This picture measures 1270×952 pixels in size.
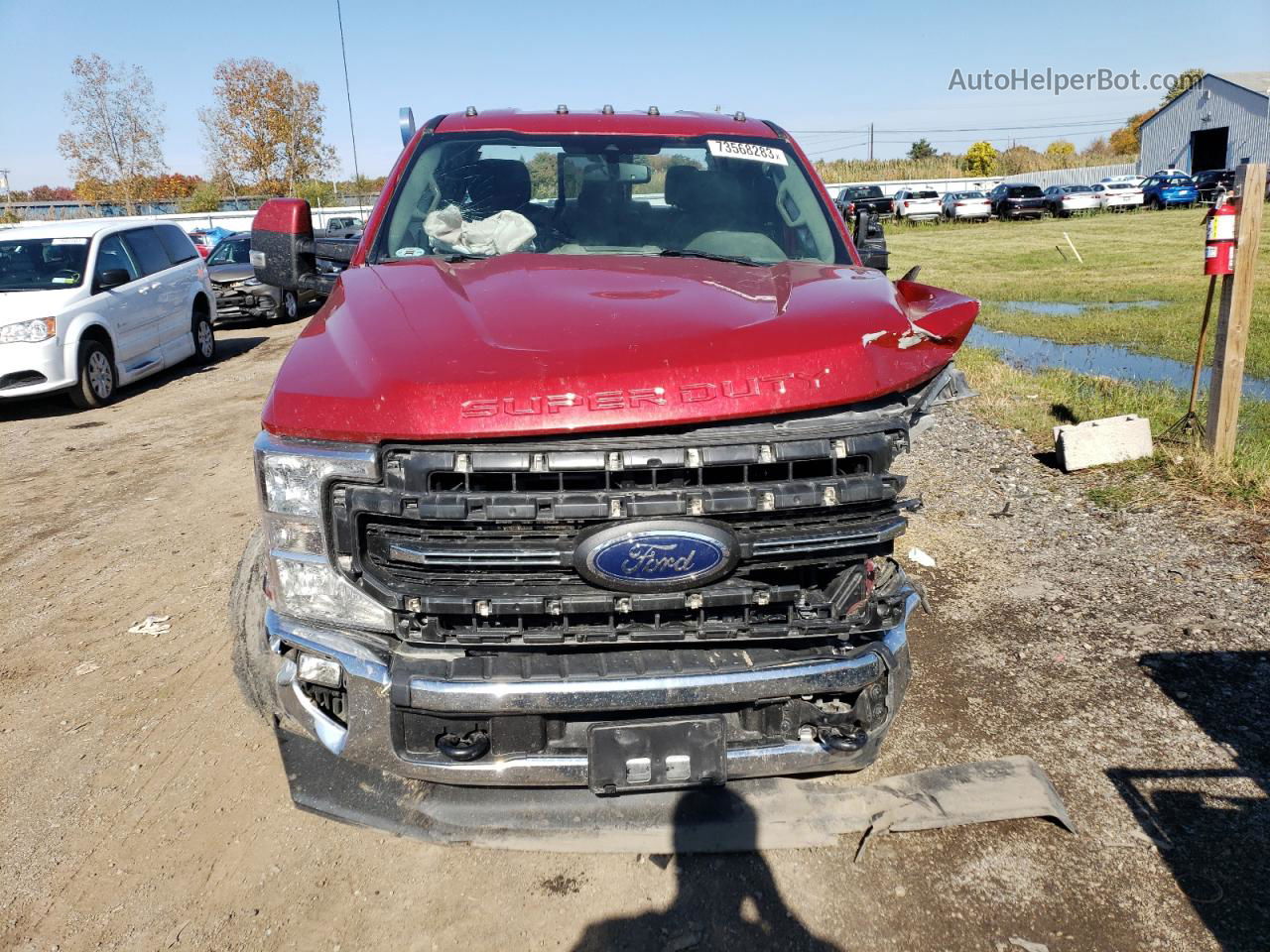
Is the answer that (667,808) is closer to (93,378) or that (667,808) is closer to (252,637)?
(252,637)

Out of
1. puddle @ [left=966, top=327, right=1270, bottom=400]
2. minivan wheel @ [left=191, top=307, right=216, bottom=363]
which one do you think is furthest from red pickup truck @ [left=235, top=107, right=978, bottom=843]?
minivan wheel @ [left=191, top=307, right=216, bottom=363]

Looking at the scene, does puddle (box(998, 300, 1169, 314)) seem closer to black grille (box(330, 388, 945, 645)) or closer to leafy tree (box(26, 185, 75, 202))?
black grille (box(330, 388, 945, 645))

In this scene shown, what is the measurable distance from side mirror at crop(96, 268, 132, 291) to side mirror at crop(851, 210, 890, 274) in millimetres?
8907

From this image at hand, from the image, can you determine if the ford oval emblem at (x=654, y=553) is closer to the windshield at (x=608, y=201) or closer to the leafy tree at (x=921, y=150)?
the windshield at (x=608, y=201)

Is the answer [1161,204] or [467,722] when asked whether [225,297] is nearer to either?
[467,722]

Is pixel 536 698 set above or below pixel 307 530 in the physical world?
below

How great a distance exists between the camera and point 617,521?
7.52 ft

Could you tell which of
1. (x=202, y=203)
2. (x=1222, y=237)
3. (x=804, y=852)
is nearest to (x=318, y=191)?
(x=202, y=203)

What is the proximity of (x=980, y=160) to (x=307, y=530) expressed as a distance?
77638 mm

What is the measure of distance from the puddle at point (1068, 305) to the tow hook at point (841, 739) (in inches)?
540

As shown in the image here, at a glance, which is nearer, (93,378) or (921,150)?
(93,378)

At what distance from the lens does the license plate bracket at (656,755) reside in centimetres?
242

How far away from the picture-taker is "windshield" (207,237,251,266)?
54.6 ft

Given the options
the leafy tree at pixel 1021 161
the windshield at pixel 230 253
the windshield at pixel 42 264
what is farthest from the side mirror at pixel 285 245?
the leafy tree at pixel 1021 161
